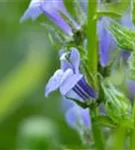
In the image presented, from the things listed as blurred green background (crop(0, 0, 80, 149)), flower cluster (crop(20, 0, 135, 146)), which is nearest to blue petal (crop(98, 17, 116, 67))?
flower cluster (crop(20, 0, 135, 146))

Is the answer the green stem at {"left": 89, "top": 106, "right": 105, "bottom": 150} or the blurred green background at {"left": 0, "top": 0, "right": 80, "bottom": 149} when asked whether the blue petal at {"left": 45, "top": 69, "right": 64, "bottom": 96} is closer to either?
the green stem at {"left": 89, "top": 106, "right": 105, "bottom": 150}

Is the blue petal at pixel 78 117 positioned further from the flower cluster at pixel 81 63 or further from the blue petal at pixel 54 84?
the blue petal at pixel 54 84

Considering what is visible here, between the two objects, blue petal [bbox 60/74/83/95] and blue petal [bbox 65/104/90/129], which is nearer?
blue petal [bbox 60/74/83/95]

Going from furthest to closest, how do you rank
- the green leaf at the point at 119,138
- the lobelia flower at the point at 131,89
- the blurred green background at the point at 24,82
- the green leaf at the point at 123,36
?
the blurred green background at the point at 24,82 → the lobelia flower at the point at 131,89 → the green leaf at the point at 119,138 → the green leaf at the point at 123,36

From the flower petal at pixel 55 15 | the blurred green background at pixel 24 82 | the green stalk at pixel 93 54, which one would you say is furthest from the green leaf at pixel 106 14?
the blurred green background at pixel 24 82

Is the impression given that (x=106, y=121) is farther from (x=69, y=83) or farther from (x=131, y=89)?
(x=131, y=89)

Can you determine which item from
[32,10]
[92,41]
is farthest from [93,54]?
[32,10]
